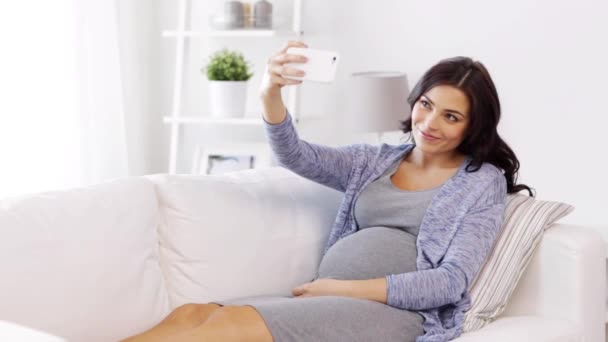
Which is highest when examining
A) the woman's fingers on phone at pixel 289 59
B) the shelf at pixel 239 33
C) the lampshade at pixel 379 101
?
the woman's fingers on phone at pixel 289 59

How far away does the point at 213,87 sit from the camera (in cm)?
385

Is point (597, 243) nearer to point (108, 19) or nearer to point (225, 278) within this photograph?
point (225, 278)

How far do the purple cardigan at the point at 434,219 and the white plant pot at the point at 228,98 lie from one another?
142 centimetres

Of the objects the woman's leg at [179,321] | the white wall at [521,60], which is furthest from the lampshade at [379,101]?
the woman's leg at [179,321]

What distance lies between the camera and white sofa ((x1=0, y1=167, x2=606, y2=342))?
1930 millimetres

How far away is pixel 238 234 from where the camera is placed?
2311 millimetres

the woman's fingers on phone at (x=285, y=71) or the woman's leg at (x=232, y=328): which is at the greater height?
the woman's fingers on phone at (x=285, y=71)

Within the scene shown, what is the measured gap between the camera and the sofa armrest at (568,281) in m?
2.27

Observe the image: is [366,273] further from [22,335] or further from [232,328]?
[22,335]

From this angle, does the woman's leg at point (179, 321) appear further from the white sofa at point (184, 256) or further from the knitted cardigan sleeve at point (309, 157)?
the knitted cardigan sleeve at point (309, 157)

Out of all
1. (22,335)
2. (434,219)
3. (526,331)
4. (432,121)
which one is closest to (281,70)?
(432,121)

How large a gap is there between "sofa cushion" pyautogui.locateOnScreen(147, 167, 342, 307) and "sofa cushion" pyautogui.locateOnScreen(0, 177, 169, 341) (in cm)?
5

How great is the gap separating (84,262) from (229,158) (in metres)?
1.98

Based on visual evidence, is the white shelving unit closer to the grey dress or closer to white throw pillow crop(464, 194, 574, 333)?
the grey dress
